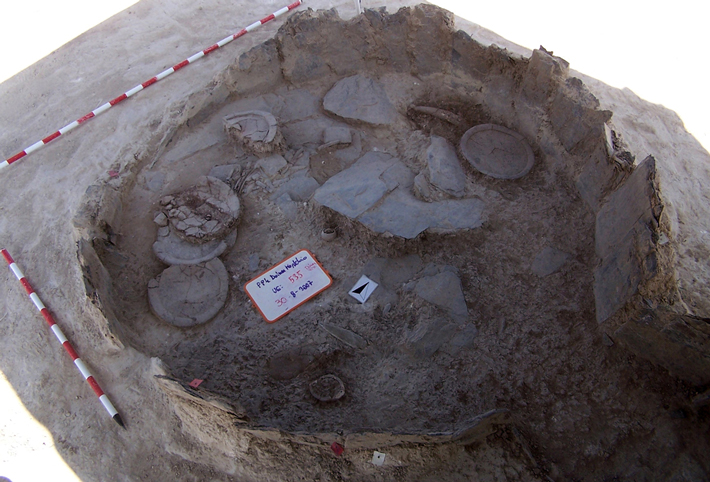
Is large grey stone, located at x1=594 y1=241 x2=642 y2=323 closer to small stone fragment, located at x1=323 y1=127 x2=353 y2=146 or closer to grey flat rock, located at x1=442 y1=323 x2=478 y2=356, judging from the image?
grey flat rock, located at x1=442 y1=323 x2=478 y2=356

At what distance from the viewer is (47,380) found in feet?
13.8

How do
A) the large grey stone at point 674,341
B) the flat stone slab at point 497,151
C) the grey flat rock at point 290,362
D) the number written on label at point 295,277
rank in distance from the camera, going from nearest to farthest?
the large grey stone at point 674,341
the grey flat rock at point 290,362
the number written on label at point 295,277
the flat stone slab at point 497,151

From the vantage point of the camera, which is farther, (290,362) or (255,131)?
(255,131)

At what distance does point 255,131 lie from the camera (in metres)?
→ 5.40

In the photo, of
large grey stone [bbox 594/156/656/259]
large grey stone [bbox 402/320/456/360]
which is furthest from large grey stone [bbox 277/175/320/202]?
large grey stone [bbox 594/156/656/259]

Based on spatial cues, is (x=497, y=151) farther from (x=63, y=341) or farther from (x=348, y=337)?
(x=63, y=341)

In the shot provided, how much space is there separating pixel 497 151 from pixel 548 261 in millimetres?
1462

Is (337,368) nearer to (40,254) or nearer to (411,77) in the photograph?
(40,254)

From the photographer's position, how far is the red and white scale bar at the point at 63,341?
3.95 metres

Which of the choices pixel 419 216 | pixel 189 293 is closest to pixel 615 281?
pixel 419 216

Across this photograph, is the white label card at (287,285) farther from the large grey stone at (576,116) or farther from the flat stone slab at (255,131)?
the large grey stone at (576,116)

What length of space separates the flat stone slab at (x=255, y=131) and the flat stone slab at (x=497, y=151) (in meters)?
2.15

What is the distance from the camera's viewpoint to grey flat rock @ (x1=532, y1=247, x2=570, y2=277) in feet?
14.4

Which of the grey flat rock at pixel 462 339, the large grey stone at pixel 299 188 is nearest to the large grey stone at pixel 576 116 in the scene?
the grey flat rock at pixel 462 339
